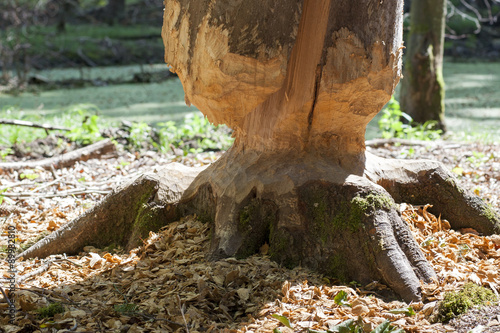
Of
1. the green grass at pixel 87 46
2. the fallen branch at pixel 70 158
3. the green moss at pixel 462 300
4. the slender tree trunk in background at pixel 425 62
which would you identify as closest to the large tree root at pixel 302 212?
the green moss at pixel 462 300

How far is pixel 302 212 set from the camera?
2.13 meters

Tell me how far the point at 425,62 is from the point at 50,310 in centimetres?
466

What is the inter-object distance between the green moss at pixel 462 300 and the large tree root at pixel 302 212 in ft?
0.45

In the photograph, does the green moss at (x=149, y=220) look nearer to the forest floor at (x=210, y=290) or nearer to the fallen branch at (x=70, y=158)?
the forest floor at (x=210, y=290)

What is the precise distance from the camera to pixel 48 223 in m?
3.00

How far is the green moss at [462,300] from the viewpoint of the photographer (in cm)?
176

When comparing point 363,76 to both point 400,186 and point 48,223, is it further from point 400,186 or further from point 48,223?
point 48,223

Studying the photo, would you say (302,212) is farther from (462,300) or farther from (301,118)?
(462,300)

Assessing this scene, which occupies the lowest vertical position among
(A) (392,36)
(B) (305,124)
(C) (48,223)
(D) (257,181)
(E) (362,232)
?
(C) (48,223)

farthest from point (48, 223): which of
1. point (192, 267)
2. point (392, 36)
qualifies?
point (392, 36)

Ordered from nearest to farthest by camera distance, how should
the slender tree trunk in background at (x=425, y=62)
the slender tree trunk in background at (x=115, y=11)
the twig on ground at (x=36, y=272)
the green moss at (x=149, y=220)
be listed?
the twig on ground at (x=36, y=272), the green moss at (x=149, y=220), the slender tree trunk in background at (x=425, y=62), the slender tree trunk in background at (x=115, y=11)

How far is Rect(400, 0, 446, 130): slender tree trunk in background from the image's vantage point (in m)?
5.28

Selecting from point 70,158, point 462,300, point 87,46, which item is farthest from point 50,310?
point 87,46

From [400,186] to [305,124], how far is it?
0.63m
